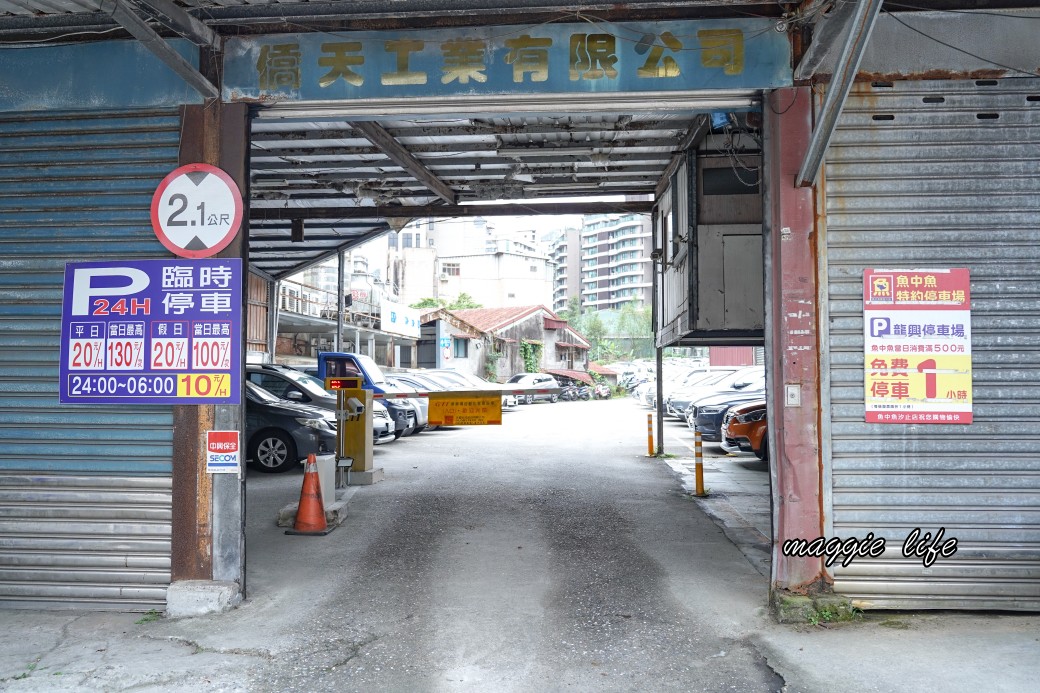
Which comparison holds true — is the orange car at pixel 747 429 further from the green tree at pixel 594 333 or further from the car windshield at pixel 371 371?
the green tree at pixel 594 333

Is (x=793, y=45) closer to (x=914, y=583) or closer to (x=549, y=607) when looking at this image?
(x=914, y=583)

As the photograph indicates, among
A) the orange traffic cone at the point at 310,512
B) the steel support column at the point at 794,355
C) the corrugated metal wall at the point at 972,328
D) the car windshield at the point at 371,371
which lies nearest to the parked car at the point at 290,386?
the car windshield at the point at 371,371

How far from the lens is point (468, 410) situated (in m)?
9.76

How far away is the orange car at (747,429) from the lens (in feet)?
37.2

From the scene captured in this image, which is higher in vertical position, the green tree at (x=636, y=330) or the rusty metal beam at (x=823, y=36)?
the green tree at (x=636, y=330)

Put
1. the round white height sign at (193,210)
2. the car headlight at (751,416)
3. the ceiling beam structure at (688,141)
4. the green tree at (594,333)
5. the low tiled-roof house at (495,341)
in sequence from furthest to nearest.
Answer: the green tree at (594,333)
the low tiled-roof house at (495,341)
the car headlight at (751,416)
the ceiling beam structure at (688,141)
the round white height sign at (193,210)

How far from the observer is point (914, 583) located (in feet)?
15.6

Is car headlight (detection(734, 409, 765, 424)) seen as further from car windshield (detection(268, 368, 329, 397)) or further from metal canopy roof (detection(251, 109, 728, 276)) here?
car windshield (detection(268, 368, 329, 397))

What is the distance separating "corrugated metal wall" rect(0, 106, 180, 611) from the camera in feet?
16.5

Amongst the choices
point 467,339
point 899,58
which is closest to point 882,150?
point 899,58

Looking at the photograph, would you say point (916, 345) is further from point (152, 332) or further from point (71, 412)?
point (71, 412)

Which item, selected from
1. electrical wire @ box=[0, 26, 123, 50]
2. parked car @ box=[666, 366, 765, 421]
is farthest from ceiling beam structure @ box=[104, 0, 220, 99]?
parked car @ box=[666, 366, 765, 421]

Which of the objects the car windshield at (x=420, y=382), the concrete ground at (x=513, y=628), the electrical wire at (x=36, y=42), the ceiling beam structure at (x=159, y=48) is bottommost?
the concrete ground at (x=513, y=628)

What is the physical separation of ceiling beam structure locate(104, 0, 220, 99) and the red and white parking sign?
8.13ft
